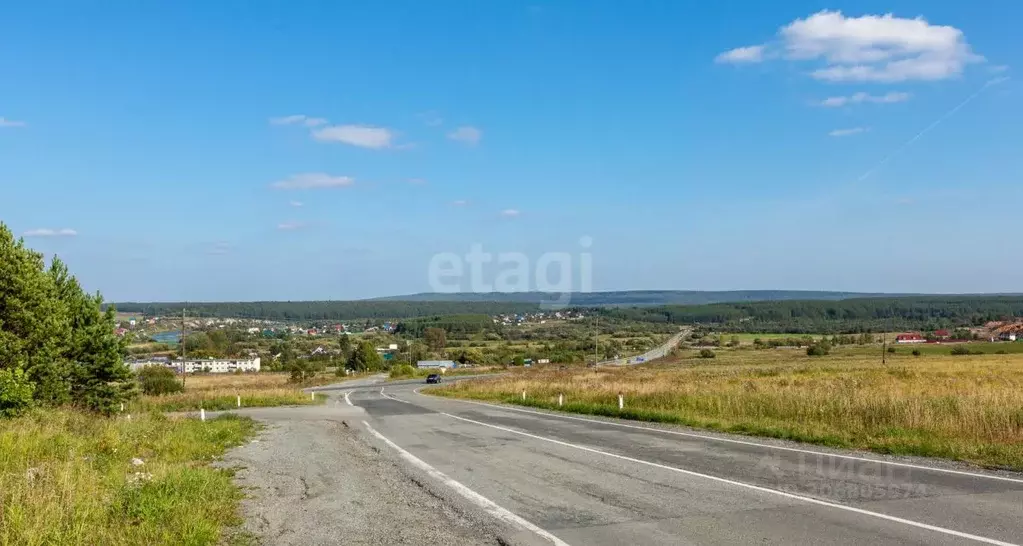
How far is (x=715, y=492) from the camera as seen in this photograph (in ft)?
31.3

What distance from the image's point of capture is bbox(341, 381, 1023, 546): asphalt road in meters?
7.29

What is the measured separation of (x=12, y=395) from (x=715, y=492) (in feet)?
50.9

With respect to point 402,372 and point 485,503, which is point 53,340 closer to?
point 485,503

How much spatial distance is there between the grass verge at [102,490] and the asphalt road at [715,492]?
3241 millimetres

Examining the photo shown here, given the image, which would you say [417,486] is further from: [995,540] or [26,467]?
[995,540]

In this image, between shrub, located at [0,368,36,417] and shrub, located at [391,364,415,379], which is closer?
shrub, located at [0,368,36,417]

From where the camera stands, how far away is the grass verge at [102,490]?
6.94 m

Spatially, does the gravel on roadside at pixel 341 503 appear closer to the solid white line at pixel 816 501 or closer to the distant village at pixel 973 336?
the solid white line at pixel 816 501

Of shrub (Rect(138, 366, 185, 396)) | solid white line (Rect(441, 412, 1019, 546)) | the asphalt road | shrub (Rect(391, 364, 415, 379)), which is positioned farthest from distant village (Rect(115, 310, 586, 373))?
solid white line (Rect(441, 412, 1019, 546))

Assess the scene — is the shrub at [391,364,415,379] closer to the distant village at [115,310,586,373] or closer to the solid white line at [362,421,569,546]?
the distant village at [115,310,586,373]

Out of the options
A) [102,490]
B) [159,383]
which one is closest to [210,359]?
[159,383]

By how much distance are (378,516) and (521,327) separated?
190346mm

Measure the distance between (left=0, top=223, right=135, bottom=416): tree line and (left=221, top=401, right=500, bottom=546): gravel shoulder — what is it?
7.66 m

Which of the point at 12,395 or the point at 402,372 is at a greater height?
the point at 12,395
